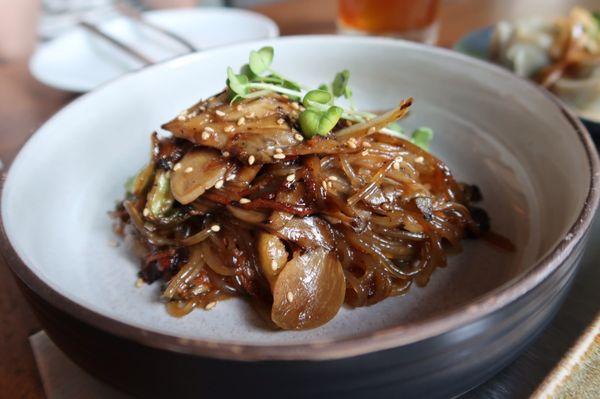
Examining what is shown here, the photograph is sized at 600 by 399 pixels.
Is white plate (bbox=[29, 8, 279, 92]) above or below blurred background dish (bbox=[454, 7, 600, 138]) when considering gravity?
below

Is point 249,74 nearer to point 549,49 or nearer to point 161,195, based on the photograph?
point 161,195

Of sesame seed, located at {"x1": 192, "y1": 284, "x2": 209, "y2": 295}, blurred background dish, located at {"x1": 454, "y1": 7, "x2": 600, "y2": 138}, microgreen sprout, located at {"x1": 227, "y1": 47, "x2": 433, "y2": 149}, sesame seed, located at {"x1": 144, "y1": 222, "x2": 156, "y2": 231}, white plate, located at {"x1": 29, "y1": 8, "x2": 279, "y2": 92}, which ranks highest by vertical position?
microgreen sprout, located at {"x1": 227, "y1": 47, "x2": 433, "y2": 149}

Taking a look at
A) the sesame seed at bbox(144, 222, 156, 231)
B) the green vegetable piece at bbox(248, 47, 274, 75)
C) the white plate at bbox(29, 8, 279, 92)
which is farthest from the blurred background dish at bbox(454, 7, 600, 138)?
the sesame seed at bbox(144, 222, 156, 231)

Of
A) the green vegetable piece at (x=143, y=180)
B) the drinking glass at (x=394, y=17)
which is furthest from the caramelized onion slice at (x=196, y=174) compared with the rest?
→ the drinking glass at (x=394, y=17)

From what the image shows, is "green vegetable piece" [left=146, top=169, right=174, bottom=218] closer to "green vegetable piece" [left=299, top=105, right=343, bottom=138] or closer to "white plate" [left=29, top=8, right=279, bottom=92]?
"green vegetable piece" [left=299, top=105, right=343, bottom=138]

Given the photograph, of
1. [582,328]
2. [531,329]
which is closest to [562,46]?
[582,328]

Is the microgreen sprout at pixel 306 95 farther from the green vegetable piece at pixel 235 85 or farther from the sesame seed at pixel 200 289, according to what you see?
the sesame seed at pixel 200 289

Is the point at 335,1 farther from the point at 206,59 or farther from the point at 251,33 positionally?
the point at 206,59
